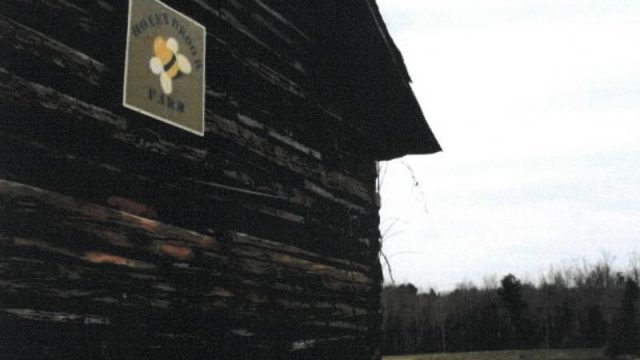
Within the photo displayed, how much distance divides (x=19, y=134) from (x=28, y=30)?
0.58m

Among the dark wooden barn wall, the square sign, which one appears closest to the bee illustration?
the square sign

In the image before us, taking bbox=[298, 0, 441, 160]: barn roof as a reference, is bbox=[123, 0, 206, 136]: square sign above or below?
below

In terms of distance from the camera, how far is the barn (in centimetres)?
321

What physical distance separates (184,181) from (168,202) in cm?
22

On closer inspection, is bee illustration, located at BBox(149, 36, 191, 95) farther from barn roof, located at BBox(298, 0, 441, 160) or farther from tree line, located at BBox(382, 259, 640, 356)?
tree line, located at BBox(382, 259, 640, 356)

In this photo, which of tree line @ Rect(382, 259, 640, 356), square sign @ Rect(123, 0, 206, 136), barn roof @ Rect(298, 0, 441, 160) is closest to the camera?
square sign @ Rect(123, 0, 206, 136)

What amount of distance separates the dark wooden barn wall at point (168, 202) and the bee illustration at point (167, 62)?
10.9 inches

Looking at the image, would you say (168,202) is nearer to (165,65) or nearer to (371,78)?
(165,65)

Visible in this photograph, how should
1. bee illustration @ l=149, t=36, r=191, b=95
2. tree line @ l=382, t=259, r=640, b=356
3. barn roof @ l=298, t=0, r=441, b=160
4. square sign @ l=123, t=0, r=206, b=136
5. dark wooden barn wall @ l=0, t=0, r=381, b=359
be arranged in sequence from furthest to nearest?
tree line @ l=382, t=259, r=640, b=356 → barn roof @ l=298, t=0, r=441, b=160 → bee illustration @ l=149, t=36, r=191, b=95 → square sign @ l=123, t=0, r=206, b=136 → dark wooden barn wall @ l=0, t=0, r=381, b=359

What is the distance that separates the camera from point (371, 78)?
24.2 feet

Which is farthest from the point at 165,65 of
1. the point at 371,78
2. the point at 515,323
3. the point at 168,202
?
the point at 515,323

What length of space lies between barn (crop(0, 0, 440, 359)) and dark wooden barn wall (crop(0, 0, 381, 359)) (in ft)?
0.04

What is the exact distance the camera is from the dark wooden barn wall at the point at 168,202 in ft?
10.4

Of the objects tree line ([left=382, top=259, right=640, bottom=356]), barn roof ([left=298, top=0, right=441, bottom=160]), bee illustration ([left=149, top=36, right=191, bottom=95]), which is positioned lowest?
tree line ([left=382, top=259, right=640, bottom=356])
